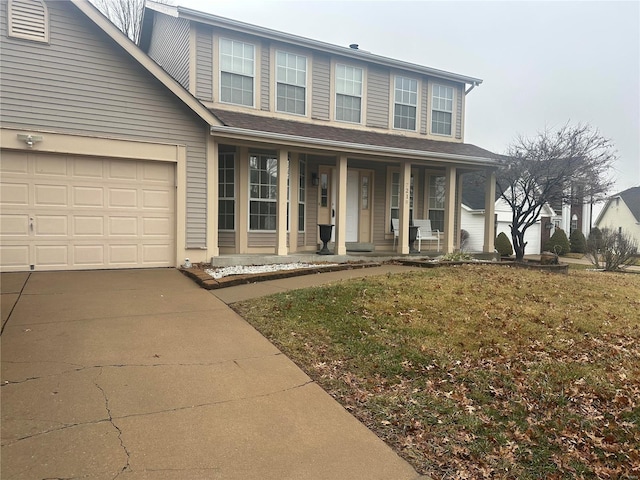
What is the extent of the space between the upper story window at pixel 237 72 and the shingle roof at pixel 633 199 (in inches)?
1287

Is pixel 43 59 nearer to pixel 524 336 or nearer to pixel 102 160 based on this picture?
pixel 102 160

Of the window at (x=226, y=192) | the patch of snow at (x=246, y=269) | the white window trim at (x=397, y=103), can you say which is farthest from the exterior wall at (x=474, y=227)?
the window at (x=226, y=192)

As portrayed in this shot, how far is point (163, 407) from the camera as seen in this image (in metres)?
3.08

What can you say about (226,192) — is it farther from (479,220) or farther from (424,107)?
(479,220)

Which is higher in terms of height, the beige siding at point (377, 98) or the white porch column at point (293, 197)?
the beige siding at point (377, 98)

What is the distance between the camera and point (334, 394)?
3.47 m

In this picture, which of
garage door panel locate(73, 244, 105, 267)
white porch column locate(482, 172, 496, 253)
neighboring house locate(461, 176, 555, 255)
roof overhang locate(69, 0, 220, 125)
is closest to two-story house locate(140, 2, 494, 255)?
white porch column locate(482, 172, 496, 253)

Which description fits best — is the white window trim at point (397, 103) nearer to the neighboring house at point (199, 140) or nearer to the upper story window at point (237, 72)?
the neighboring house at point (199, 140)

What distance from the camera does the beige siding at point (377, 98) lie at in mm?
12562

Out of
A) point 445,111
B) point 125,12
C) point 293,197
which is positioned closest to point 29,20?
point 293,197

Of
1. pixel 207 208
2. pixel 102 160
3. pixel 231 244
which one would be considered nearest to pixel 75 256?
pixel 102 160

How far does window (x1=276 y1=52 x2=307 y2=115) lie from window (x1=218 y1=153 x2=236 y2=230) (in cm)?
217

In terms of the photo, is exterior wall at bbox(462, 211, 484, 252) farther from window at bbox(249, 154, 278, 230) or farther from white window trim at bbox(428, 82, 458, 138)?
window at bbox(249, 154, 278, 230)

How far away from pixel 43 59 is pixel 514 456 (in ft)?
31.8
